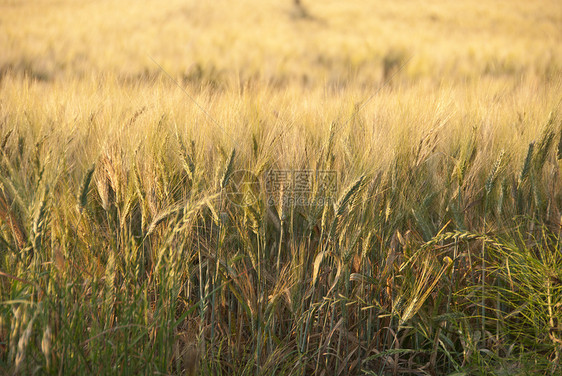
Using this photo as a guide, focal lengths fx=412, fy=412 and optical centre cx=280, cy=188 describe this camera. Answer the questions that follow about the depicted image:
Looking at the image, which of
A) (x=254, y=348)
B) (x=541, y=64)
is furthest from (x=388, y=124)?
(x=541, y=64)

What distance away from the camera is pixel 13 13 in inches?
229

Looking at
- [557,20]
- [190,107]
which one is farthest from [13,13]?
[557,20]

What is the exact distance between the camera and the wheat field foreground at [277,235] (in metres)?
0.76

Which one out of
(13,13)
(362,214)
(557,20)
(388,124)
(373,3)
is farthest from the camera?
(373,3)

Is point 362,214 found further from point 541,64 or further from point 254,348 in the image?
point 541,64

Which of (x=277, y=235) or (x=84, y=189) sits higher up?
(x=84, y=189)

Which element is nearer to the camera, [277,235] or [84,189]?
[84,189]

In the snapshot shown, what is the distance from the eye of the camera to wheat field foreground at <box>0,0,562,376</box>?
76 cm

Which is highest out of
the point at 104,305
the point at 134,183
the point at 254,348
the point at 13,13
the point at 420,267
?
the point at 13,13

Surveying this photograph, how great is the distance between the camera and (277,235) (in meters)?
1.21

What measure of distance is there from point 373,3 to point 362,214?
9.03 meters

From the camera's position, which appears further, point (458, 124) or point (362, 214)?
point (458, 124)

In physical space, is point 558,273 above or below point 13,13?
below

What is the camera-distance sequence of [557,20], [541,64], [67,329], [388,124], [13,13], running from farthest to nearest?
1. [557,20]
2. [13,13]
3. [541,64]
4. [388,124]
5. [67,329]
